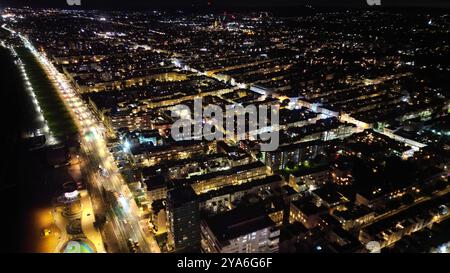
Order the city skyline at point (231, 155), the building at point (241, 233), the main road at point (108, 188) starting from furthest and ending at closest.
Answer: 1. the main road at point (108, 188)
2. the city skyline at point (231, 155)
3. the building at point (241, 233)

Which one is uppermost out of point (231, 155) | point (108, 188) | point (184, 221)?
point (231, 155)

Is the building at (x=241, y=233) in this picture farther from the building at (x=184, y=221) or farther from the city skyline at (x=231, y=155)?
the building at (x=184, y=221)

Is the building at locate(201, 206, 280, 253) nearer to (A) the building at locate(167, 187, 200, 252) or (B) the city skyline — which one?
(B) the city skyline

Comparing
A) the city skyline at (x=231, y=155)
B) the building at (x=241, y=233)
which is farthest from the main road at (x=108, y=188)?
the building at (x=241, y=233)

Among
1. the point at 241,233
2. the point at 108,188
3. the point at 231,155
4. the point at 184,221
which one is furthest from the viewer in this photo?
the point at 231,155

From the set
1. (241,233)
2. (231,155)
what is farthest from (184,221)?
(231,155)

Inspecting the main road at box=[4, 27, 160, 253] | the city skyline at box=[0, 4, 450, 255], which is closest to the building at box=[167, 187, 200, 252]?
the city skyline at box=[0, 4, 450, 255]

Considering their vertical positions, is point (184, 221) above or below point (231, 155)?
below

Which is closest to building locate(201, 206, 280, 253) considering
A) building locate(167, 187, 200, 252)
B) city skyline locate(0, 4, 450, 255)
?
city skyline locate(0, 4, 450, 255)

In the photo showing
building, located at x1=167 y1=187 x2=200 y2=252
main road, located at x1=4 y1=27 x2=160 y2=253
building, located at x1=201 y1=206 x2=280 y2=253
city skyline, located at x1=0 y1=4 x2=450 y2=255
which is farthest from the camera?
main road, located at x1=4 y1=27 x2=160 y2=253

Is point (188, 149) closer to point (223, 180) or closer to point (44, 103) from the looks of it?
point (223, 180)

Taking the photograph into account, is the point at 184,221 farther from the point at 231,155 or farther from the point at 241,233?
the point at 231,155

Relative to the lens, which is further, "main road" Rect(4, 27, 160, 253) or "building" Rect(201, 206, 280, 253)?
"main road" Rect(4, 27, 160, 253)

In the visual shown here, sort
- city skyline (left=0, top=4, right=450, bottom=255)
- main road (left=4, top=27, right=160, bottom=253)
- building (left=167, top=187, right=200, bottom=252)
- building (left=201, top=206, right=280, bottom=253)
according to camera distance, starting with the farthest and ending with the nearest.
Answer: main road (left=4, top=27, right=160, bottom=253) → city skyline (left=0, top=4, right=450, bottom=255) → building (left=167, top=187, right=200, bottom=252) → building (left=201, top=206, right=280, bottom=253)
